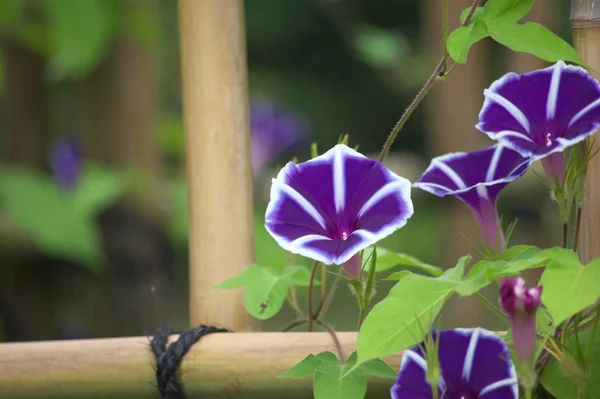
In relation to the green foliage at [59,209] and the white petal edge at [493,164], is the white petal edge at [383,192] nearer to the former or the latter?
the white petal edge at [493,164]

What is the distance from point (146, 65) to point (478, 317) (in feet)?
2.14

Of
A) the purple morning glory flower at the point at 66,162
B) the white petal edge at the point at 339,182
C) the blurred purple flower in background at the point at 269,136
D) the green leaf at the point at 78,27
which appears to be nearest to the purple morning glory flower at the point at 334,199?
the white petal edge at the point at 339,182

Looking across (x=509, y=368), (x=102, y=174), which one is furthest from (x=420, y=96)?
(x=102, y=174)

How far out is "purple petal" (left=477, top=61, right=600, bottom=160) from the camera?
44 cm

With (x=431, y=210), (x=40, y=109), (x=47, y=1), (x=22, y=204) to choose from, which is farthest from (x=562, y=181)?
(x=431, y=210)

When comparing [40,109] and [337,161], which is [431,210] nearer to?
[40,109]

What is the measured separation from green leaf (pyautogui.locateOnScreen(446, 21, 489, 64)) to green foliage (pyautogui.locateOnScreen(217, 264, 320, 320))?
183 millimetres

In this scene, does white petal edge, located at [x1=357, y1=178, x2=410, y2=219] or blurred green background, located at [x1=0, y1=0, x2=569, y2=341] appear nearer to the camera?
white petal edge, located at [x1=357, y1=178, x2=410, y2=219]

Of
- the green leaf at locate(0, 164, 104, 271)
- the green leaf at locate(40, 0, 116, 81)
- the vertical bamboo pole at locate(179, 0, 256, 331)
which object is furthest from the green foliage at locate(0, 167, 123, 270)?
the vertical bamboo pole at locate(179, 0, 256, 331)

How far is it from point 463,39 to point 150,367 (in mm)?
247

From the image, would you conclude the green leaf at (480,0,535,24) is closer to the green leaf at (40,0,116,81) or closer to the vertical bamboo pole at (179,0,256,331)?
the vertical bamboo pole at (179,0,256,331)

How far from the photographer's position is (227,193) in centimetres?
58

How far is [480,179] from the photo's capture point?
50 centimetres

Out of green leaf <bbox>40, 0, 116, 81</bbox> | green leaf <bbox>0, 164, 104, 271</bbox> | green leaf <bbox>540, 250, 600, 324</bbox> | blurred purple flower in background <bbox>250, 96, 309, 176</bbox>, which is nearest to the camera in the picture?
green leaf <bbox>540, 250, 600, 324</bbox>
